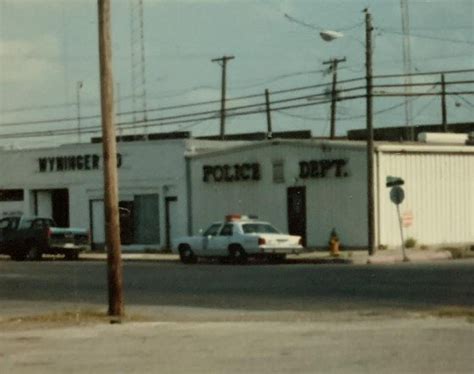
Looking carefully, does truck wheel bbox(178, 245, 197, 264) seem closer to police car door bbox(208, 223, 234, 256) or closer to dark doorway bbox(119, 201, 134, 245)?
police car door bbox(208, 223, 234, 256)

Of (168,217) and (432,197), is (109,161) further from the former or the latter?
(168,217)

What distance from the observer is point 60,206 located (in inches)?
2400

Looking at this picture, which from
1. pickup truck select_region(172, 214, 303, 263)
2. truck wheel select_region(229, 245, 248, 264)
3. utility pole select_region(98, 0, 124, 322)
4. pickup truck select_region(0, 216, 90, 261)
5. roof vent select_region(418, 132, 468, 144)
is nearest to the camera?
utility pole select_region(98, 0, 124, 322)

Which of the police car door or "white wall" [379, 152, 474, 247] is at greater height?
"white wall" [379, 152, 474, 247]

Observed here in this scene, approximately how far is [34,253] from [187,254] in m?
7.87

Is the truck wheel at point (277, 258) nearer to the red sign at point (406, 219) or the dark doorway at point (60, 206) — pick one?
the red sign at point (406, 219)

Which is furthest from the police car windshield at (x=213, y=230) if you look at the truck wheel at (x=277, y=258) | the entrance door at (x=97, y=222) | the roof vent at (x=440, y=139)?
the entrance door at (x=97, y=222)

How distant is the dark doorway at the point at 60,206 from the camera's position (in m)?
60.4

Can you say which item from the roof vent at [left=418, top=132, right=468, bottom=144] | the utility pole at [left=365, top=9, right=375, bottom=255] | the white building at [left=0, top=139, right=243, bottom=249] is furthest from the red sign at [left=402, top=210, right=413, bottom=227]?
the white building at [left=0, top=139, right=243, bottom=249]

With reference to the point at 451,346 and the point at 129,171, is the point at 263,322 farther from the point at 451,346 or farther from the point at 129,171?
the point at 129,171

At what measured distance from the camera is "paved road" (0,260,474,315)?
23297 mm

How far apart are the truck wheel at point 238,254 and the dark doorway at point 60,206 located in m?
20.9

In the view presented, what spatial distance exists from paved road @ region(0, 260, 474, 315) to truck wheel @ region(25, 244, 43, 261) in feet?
25.8

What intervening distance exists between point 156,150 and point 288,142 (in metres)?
7.66
